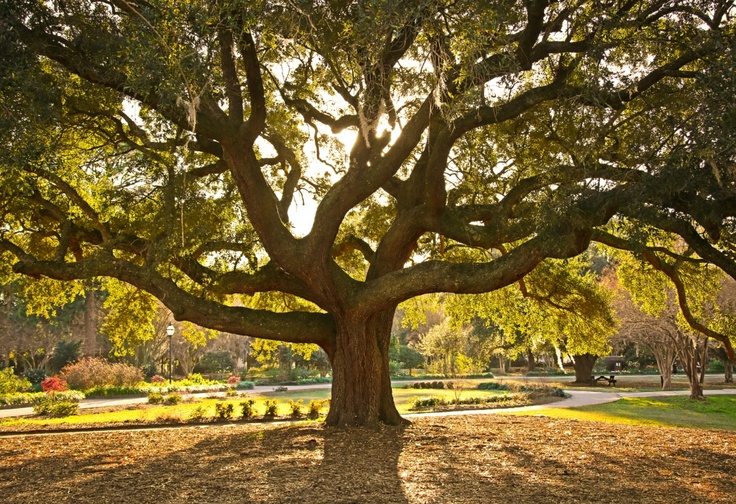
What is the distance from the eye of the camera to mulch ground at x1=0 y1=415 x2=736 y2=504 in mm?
6523

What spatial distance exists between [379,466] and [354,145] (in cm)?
571

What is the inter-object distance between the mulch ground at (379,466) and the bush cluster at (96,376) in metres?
15.8

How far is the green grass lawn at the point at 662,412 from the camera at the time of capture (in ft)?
53.3

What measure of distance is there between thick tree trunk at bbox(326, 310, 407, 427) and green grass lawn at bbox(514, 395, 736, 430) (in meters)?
6.89

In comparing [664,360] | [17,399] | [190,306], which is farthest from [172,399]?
[664,360]

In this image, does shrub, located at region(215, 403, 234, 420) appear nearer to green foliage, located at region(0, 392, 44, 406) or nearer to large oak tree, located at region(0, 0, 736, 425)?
large oak tree, located at region(0, 0, 736, 425)

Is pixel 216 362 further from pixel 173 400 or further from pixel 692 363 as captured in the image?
Result: pixel 692 363

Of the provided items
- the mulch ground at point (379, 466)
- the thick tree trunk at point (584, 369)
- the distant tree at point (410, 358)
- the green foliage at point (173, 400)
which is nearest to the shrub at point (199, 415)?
the mulch ground at point (379, 466)

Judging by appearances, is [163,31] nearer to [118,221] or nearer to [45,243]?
[118,221]

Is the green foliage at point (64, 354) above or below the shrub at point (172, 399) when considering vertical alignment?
above

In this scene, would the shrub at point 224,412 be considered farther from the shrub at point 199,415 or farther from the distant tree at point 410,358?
the distant tree at point 410,358

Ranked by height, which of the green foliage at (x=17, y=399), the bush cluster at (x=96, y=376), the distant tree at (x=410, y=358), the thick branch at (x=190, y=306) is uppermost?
the thick branch at (x=190, y=306)

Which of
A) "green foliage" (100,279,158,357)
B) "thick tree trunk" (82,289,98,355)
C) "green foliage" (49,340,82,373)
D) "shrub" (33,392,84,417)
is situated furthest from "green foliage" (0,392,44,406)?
"green foliage" (49,340,82,373)

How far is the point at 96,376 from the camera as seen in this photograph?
27.6 metres
